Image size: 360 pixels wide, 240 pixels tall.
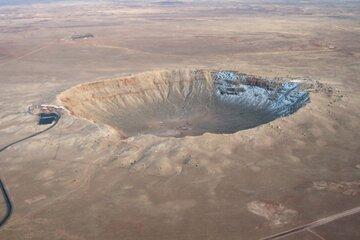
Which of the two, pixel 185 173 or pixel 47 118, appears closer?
pixel 185 173

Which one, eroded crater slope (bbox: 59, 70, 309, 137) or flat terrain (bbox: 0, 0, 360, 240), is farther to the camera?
eroded crater slope (bbox: 59, 70, 309, 137)

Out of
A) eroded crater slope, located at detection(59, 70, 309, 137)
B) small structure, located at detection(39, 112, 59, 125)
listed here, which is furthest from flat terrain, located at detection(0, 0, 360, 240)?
eroded crater slope, located at detection(59, 70, 309, 137)

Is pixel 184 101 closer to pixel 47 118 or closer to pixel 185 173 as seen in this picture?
pixel 47 118

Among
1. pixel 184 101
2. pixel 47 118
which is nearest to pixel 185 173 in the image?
pixel 47 118

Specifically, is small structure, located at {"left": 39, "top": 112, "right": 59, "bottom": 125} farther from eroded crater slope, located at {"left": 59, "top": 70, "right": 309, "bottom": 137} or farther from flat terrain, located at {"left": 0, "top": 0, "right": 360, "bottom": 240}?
eroded crater slope, located at {"left": 59, "top": 70, "right": 309, "bottom": 137}

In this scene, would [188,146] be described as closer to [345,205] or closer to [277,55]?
[345,205]

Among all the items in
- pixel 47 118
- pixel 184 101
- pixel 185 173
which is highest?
pixel 185 173

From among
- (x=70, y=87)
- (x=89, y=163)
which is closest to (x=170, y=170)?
(x=89, y=163)
